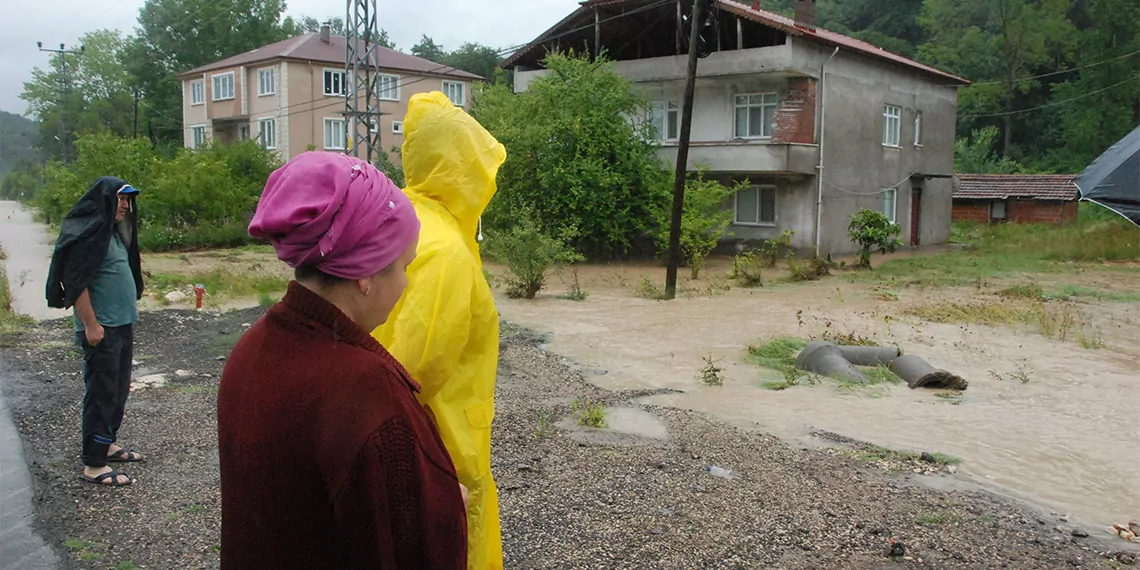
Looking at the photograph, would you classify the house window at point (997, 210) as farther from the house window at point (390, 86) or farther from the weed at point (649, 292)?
the house window at point (390, 86)

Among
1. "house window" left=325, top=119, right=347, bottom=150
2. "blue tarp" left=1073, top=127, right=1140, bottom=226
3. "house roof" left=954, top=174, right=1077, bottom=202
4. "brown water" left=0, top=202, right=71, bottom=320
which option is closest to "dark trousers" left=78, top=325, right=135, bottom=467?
"brown water" left=0, top=202, right=71, bottom=320

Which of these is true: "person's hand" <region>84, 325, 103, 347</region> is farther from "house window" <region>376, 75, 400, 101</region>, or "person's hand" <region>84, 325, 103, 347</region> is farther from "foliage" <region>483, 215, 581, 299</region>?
"house window" <region>376, 75, 400, 101</region>

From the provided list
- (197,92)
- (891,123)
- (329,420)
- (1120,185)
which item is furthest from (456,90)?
(329,420)

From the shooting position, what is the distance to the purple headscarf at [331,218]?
1625 mm

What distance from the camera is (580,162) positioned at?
75.9ft

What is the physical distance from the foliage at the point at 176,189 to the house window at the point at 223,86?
12.9m

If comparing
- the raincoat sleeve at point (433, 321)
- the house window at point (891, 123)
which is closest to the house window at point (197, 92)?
the house window at point (891, 123)

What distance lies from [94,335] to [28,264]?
21781 mm

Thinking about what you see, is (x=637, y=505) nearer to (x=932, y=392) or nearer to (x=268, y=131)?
(x=932, y=392)

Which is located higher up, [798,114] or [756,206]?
[798,114]

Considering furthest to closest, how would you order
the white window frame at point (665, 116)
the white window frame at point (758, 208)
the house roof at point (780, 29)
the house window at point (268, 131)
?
the house window at point (268, 131) → the white window frame at point (665, 116) → the white window frame at point (758, 208) → the house roof at point (780, 29)

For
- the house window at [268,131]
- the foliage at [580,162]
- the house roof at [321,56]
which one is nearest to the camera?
the foliage at [580,162]

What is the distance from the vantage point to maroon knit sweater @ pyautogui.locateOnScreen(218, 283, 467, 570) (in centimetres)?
148

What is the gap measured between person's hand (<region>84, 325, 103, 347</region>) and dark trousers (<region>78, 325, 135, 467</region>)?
0.25ft
